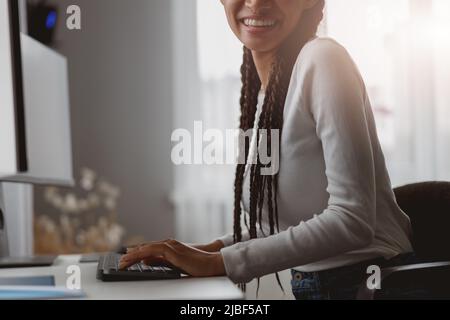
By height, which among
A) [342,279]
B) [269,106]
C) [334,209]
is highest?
[269,106]

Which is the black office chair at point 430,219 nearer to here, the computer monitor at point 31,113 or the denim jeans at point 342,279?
the denim jeans at point 342,279

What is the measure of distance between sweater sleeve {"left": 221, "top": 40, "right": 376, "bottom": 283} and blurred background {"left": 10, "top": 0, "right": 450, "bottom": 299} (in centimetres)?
91

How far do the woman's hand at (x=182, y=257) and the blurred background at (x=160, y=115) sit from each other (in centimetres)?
95

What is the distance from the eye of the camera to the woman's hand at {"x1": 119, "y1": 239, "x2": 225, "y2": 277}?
30.3 inches

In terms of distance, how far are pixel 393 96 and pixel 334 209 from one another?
1.18m

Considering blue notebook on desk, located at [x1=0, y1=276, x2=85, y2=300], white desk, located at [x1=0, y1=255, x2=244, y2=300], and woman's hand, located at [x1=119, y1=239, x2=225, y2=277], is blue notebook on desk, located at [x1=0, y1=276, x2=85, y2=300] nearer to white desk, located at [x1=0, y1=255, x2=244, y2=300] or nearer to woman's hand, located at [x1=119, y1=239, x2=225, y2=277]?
white desk, located at [x1=0, y1=255, x2=244, y2=300]

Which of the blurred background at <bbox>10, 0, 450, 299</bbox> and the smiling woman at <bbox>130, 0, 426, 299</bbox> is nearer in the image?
the smiling woman at <bbox>130, 0, 426, 299</bbox>

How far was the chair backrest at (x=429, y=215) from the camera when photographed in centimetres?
100

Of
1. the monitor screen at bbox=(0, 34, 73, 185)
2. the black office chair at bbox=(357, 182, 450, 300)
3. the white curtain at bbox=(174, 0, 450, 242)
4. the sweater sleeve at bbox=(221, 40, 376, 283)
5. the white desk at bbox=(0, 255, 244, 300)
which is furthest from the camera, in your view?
the white curtain at bbox=(174, 0, 450, 242)

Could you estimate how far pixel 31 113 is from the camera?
1.15 metres

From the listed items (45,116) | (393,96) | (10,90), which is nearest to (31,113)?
(45,116)

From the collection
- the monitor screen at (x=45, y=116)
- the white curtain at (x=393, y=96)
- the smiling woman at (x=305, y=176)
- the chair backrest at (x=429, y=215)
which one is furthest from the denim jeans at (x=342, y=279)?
the white curtain at (x=393, y=96)

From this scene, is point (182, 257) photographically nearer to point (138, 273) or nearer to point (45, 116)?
point (138, 273)

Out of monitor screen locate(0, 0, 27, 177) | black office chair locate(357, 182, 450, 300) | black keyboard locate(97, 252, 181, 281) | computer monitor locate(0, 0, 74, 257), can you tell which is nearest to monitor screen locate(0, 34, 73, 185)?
computer monitor locate(0, 0, 74, 257)
